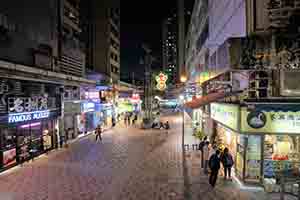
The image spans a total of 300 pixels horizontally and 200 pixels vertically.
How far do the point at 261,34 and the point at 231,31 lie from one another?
376 cm

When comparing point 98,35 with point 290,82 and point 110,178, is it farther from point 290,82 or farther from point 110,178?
point 290,82

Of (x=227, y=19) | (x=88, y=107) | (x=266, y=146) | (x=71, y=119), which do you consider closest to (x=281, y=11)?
(x=227, y=19)

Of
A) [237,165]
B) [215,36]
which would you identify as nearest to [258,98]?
[237,165]

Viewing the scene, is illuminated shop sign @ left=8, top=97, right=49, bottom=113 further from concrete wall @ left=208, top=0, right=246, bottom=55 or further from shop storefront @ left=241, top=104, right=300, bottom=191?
concrete wall @ left=208, top=0, right=246, bottom=55

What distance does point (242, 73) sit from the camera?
13.1 meters

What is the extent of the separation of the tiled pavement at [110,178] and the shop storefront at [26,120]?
1.11 meters

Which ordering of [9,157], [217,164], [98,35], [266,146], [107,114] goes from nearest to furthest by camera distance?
[266,146] < [217,164] < [9,157] < [107,114] < [98,35]

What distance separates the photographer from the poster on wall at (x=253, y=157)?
42.8ft

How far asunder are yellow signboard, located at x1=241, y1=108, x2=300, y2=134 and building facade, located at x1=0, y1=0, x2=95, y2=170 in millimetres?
13928

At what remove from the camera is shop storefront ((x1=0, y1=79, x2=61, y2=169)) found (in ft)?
55.6

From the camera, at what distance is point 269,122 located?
12.3m

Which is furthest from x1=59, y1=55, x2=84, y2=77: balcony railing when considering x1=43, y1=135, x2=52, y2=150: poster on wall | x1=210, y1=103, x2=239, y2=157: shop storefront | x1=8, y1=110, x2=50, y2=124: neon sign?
x1=210, y1=103, x2=239, y2=157: shop storefront

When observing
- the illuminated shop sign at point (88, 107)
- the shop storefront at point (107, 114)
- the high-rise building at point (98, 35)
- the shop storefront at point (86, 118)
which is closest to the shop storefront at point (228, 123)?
the illuminated shop sign at point (88, 107)

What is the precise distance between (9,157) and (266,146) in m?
15.6
